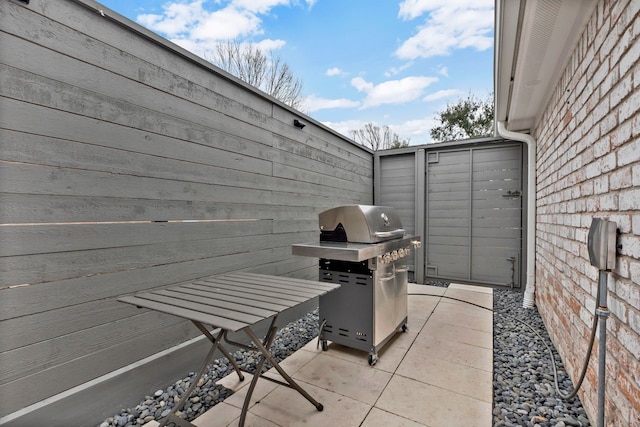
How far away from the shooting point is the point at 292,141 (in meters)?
3.68

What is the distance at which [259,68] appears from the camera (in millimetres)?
8609

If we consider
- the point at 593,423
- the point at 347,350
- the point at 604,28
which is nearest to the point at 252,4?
the point at 604,28

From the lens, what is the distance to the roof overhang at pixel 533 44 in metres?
1.81

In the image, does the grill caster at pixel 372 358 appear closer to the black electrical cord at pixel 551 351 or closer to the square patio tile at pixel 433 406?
the square patio tile at pixel 433 406

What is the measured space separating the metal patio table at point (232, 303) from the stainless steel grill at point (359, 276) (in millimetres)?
581

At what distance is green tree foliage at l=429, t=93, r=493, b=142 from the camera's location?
33.6 feet

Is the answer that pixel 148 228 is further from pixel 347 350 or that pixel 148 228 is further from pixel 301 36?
pixel 301 36

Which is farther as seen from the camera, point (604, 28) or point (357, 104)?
point (357, 104)

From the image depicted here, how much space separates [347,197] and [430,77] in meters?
7.01

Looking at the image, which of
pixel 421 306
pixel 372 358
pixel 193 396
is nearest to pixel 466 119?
pixel 421 306

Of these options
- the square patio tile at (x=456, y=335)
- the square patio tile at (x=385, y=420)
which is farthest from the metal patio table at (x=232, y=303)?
the square patio tile at (x=456, y=335)

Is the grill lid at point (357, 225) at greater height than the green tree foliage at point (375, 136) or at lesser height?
lesser

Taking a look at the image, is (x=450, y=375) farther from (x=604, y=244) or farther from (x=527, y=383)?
(x=604, y=244)

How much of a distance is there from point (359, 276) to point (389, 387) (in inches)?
33.9
